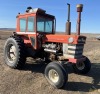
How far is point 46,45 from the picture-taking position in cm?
925

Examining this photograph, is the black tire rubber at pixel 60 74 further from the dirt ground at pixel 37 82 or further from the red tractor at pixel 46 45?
the dirt ground at pixel 37 82

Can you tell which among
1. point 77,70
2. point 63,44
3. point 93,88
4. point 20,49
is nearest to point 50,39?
point 63,44

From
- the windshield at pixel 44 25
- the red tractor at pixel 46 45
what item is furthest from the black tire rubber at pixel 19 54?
the windshield at pixel 44 25

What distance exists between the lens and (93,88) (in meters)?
7.72

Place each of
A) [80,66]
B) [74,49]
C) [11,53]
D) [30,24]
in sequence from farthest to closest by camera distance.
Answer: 1. [11,53]
2. [80,66]
3. [30,24]
4. [74,49]

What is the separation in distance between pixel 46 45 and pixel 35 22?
110 centimetres

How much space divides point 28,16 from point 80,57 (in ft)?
9.84

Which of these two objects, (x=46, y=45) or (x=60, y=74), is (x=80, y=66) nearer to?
(x=46, y=45)

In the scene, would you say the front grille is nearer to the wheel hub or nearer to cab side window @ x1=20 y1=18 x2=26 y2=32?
cab side window @ x1=20 y1=18 x2=26 y2=32

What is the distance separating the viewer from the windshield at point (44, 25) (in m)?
9.44

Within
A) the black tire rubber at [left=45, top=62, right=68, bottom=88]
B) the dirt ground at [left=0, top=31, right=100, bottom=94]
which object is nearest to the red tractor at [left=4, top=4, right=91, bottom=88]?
the black tire rubber at [left=45, top=62, right=68, bottom=88]

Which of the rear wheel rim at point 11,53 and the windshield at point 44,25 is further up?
the windshield at point 44,25

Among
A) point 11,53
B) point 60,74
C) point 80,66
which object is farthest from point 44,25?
point 60,74

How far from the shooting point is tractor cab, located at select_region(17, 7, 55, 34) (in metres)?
9.29
